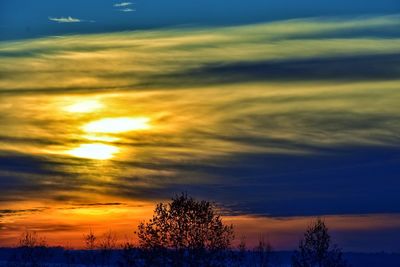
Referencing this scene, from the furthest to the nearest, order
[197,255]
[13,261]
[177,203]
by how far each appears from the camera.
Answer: [13,261] → [177,203] → [197,255]

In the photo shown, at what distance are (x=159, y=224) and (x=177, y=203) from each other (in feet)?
10.5

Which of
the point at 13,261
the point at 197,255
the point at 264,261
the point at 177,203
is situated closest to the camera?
the point at 197,255

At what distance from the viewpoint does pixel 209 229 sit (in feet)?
317

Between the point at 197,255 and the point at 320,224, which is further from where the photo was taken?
the point at 320,224

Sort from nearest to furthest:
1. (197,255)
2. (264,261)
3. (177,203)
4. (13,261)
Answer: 1. (197,255)
2. (177,203)
3. (264,261)
4. (13,261)

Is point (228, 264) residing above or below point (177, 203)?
below

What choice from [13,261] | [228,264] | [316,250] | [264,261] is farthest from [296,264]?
[13,261]

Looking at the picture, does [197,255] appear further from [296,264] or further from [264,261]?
[264,261]

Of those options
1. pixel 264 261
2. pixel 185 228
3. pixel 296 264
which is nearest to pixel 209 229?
pixel 185 228

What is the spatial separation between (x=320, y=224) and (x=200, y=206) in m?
12.7

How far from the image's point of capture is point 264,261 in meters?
160

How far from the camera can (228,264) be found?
96.0 m

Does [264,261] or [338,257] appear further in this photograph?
[264,261]

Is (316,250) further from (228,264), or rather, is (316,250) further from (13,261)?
(13,261)
